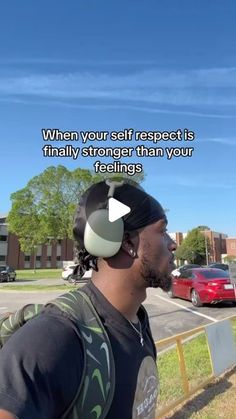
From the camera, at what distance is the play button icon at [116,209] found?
5.06 ft

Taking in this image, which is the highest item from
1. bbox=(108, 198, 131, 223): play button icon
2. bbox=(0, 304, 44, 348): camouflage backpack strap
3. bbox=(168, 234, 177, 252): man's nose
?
bbox=(108, 198, 131, 223): play button icon

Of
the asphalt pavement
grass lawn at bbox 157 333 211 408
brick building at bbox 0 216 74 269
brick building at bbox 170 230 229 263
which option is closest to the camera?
grass lawn at bbox 157 333 211 408

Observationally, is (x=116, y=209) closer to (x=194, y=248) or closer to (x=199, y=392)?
(x=199, y=392)

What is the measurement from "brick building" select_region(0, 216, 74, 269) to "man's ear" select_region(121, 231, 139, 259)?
70619mm

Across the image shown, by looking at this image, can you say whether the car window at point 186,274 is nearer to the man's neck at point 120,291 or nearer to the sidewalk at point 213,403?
the sidewalk at point 213,403

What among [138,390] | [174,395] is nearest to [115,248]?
[138,390]

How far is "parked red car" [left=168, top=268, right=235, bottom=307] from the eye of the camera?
48.5 ft

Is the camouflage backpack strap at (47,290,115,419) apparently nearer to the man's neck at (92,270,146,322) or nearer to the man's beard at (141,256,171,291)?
the man's neck at (92,270,146,322)

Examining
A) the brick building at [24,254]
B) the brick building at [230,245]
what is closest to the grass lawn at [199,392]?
→ the brick building at [24,254]

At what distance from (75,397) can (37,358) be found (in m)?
0.16

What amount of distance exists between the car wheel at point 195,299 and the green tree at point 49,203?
56.2 ft

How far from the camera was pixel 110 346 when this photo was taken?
51.8 inches

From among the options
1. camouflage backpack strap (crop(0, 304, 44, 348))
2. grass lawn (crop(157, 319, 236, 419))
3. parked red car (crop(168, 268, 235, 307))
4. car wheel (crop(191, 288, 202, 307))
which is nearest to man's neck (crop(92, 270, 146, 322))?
camouflage backpack strap (crop(0, 304, 44, 348))

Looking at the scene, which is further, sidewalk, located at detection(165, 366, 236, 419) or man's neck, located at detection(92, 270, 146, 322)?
sidewalk, located at detection(165, 366, 236, 419)
